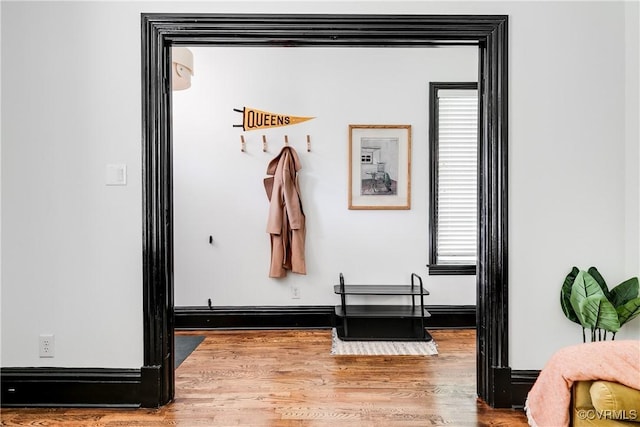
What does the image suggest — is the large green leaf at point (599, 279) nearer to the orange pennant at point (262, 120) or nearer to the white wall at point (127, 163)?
the white wall at point (127, 163)

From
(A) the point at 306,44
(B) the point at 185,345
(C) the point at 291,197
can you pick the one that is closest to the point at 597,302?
(A) the point at 306,44

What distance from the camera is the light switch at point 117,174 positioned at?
229 centimetres

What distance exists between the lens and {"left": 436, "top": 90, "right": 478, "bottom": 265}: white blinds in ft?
13.1

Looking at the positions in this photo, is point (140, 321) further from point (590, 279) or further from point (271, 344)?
point (590, 279)

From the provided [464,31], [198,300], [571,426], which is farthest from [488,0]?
[198,300]

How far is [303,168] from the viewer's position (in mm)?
3957

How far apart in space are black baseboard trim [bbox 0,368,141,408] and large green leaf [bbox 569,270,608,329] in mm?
2245

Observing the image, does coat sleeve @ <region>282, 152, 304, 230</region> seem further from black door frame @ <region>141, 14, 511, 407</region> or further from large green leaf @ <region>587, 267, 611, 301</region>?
large green leaf @ <region>587, 267, 611, 301</region>

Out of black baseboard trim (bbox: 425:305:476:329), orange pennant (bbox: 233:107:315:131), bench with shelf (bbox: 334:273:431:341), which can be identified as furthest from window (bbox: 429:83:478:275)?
orange pennant (bbox: 233:107:315:131)

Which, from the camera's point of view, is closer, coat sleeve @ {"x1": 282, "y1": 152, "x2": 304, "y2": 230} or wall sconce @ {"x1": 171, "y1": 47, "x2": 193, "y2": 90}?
wall sconce @ {"x1": 171, "y1": 47, "x2": 193, "y2": 90}

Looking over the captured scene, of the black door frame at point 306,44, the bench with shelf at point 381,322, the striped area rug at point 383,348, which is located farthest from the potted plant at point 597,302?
the bench with shelf at point 381,322

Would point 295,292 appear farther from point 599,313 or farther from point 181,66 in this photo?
point 599,313

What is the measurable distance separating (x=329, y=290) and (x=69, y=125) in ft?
8.08

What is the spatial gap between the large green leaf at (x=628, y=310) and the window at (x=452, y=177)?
6.04ft
